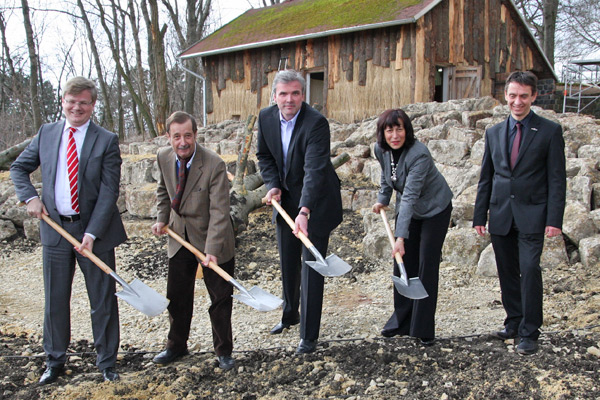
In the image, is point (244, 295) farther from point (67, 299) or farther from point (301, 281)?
point (67, 299)

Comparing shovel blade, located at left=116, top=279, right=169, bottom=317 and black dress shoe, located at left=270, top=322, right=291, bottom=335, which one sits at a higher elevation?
shovel blade, located at left=116, top=279, right=169, bottom=317

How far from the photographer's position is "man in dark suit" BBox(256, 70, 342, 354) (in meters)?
3.67

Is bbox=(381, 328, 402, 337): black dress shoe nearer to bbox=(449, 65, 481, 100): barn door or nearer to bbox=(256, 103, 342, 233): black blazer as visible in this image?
bbox=(256, 103, 342, 233): black blazer

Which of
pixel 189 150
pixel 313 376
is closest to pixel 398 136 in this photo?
pixel 189 150

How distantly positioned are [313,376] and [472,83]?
12.4m

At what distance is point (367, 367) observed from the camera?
3.39m

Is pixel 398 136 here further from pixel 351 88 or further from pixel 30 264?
pixel 351 88

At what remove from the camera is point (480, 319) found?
14.2 ft

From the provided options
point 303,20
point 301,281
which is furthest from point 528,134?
point 303,20

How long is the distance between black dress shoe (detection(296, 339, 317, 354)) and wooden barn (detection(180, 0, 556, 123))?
34.7ft

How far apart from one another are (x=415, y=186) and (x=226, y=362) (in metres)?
1.70

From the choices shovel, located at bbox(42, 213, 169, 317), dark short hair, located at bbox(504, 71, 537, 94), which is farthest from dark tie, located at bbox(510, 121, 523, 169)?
shovel, located at bbox(42, 213, 169, 317)

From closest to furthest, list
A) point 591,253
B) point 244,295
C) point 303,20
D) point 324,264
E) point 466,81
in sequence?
point 244,295, point 324,264, point 591,253, point 466,81, point 303,20

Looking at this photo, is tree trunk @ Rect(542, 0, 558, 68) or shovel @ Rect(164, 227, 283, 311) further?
tree trunk @ Rect(542, 0, 558, 68)
